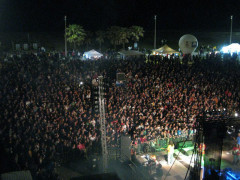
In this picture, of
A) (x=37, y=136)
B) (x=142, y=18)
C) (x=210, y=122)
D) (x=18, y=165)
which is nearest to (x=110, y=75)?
(x=37, y=136)

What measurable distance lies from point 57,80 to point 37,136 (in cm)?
609

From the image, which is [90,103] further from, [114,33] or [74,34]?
[114,33]

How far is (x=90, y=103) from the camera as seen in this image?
49.2 ft

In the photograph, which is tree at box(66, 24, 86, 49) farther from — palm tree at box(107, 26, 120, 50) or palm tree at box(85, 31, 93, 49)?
palm tree at box(107, 26, 120, 50)

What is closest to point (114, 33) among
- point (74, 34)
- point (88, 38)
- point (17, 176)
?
point (88, 38)

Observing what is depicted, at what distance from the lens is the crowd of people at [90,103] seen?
11211 millimetres

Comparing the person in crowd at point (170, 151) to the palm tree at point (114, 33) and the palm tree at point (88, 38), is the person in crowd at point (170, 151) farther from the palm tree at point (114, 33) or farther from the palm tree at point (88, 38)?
the palm tree at point (88, 38)

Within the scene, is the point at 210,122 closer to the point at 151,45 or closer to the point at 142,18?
the point at 151,45

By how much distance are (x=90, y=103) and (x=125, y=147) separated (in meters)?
4.13

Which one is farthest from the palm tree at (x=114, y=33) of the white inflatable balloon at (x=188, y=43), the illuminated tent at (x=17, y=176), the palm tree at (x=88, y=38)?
the illuminated tent at (x=17, y=176)

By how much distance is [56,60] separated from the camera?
19.9m

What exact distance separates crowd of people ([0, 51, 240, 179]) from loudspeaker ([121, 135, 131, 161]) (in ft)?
1.70

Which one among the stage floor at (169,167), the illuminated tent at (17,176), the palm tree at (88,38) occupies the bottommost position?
the stage floor at (169,167)

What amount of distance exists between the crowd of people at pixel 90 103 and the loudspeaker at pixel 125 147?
20.4 inches
